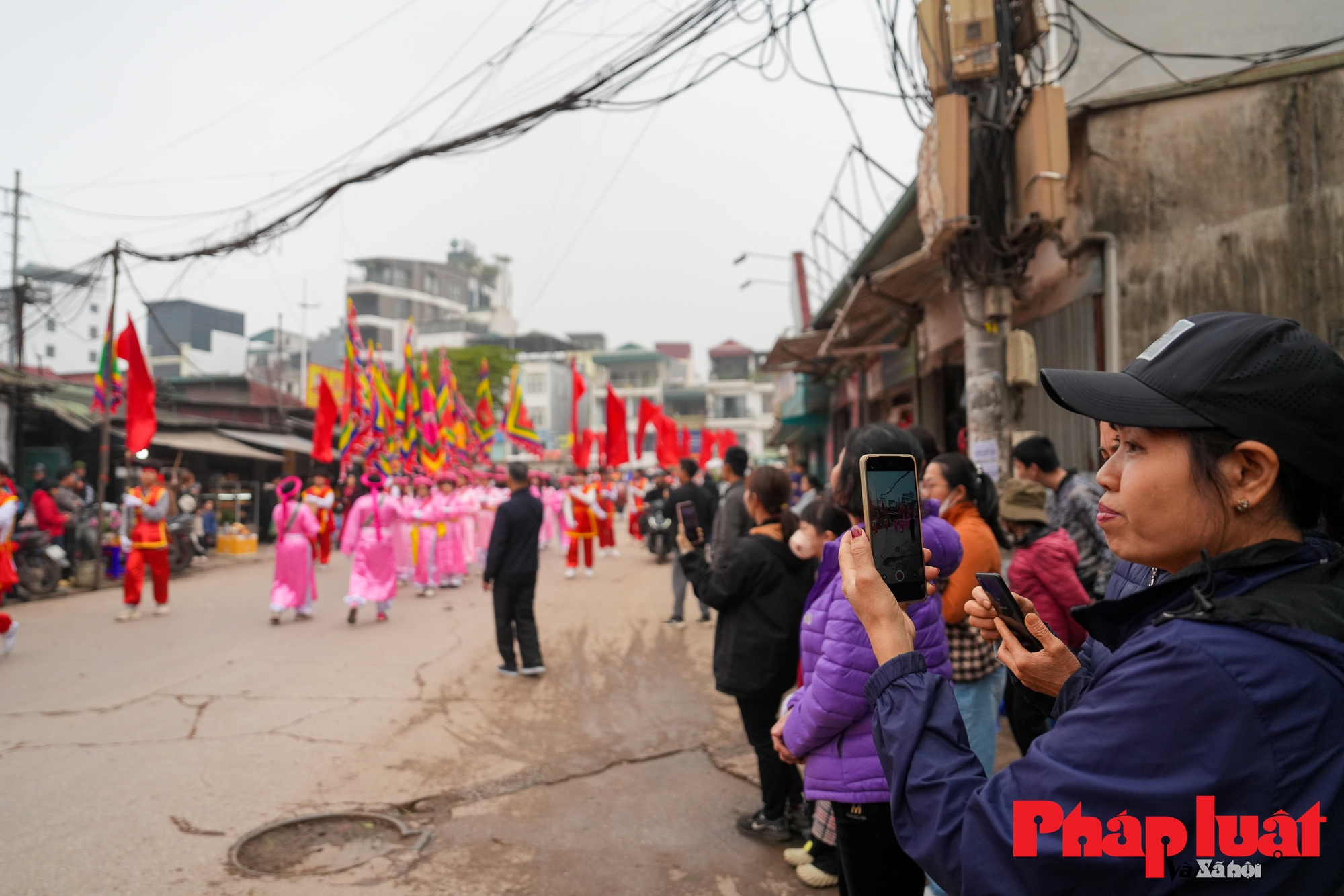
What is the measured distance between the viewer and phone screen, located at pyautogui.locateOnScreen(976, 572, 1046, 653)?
158cm

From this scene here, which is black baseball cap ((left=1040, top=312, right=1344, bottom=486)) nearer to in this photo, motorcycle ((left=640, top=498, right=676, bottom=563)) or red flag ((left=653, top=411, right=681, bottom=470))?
motorcycle ((left=640, top=498, right=676, bottom=563))

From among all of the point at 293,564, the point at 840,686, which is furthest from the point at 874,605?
the point at 293,564

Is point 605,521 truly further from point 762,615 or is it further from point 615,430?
point 762,615

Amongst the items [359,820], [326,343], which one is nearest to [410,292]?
[326,343]

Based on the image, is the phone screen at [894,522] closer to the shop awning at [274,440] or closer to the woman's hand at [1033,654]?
the woman's hand at [1033,654]

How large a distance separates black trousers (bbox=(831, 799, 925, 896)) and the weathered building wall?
4500 mm

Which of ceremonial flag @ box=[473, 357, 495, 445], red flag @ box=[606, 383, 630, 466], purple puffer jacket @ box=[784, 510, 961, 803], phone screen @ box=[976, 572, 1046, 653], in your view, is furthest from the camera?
ceremonial flag @ box=[473, 357, 495, 445]

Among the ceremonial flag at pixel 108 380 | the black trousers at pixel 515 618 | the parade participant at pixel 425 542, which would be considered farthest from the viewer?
the parade participant at pixel 425 542

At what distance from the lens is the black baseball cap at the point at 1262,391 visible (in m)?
1.13

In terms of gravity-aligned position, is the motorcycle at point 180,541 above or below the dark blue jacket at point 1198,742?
below

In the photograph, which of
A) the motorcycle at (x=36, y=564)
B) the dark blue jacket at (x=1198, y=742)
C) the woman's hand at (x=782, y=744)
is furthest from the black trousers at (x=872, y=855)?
the motorcycle at (x=36, y=564)

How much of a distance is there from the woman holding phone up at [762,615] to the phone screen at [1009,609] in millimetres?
2428

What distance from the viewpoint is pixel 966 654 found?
3.59 metres

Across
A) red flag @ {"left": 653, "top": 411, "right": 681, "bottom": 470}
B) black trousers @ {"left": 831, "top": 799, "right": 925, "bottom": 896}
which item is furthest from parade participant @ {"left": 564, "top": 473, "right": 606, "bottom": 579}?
black trousers @ {"left": 831, "top": 799, "right": 925, "bottom": 896}
